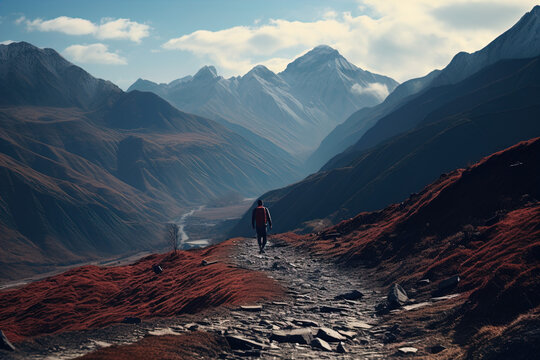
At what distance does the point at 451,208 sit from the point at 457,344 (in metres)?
20.0

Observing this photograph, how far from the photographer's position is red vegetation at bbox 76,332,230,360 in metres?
12.8

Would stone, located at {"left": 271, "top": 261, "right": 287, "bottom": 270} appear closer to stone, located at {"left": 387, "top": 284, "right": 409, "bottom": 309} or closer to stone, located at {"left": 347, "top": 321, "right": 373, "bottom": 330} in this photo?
stone, located at {"left": 387, "top": 284, "right": 409, "bottom": 309}

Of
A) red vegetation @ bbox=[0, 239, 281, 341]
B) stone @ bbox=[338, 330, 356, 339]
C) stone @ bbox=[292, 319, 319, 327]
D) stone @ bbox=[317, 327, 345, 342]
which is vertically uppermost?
stone @ bbox=[317, 327, 345, 342]

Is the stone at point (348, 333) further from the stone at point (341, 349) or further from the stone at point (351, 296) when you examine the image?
the stone at point (351, 296)

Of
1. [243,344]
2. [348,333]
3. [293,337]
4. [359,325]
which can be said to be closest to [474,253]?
[359,325]

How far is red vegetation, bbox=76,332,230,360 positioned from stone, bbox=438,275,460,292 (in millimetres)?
10160

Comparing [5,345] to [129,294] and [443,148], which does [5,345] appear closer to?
[129,294]

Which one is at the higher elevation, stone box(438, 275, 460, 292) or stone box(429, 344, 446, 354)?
stone box(438, 275, 460, 292)

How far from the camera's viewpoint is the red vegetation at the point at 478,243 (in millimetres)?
15203

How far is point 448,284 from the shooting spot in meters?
19.8

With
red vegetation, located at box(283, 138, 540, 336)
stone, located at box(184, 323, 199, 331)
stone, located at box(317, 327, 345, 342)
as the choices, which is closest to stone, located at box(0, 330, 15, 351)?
stone, located at box(184, 323, 199, 331)

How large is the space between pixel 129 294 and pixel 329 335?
29.6m

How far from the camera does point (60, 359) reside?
14078 millimetres

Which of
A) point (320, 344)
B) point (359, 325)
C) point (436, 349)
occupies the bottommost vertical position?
point (359, 325)
